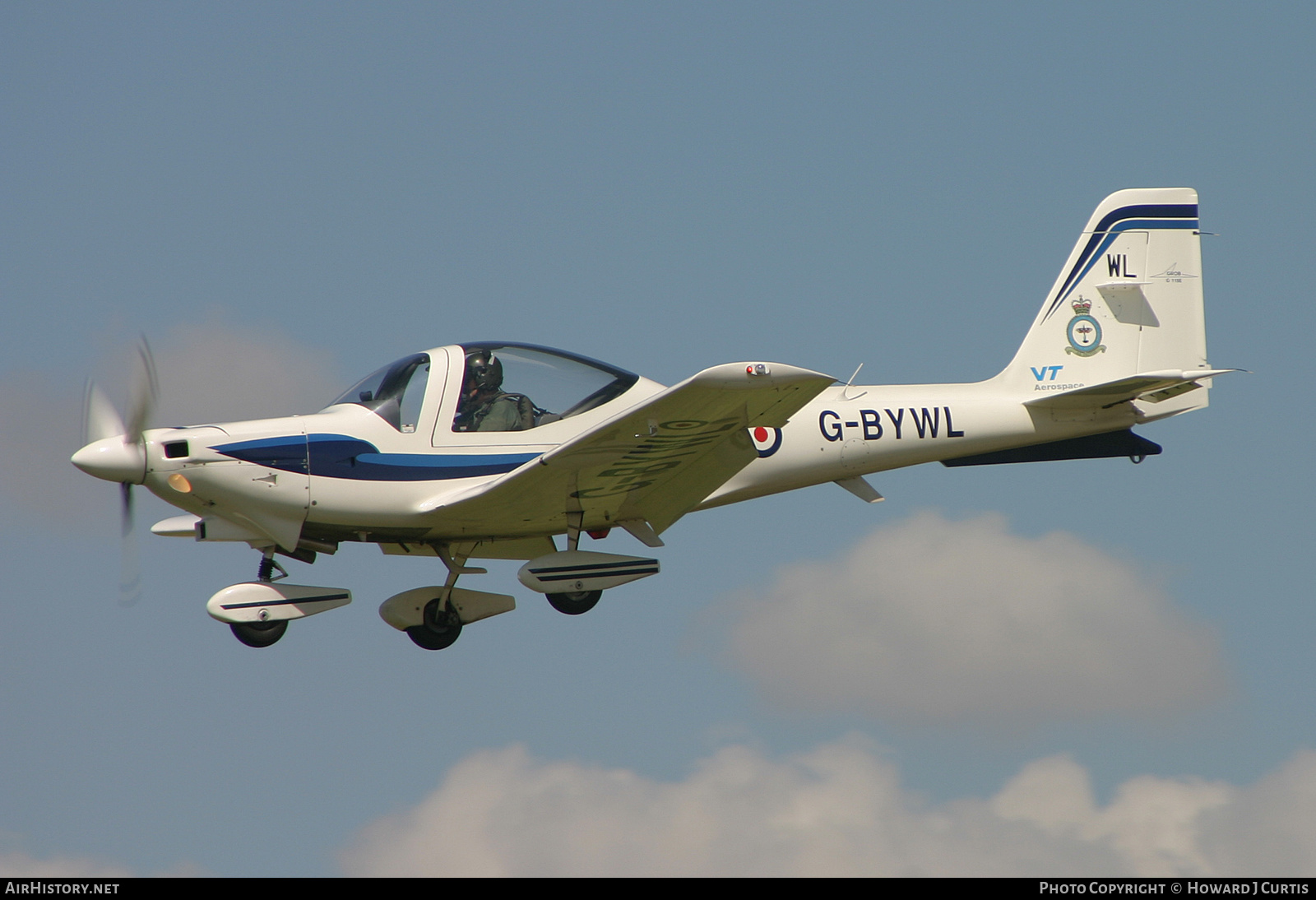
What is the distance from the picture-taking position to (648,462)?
442 inches

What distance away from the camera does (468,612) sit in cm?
1247

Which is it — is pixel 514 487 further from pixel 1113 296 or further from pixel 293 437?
pixel 1113 296

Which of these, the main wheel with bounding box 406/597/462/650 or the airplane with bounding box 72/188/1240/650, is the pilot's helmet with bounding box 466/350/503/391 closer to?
the airplane with bounding box 72/188/1240/650

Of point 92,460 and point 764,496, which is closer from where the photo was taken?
point 92,460

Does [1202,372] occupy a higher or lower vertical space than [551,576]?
higher

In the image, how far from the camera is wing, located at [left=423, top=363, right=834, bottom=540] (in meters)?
9.77

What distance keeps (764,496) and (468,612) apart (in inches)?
113

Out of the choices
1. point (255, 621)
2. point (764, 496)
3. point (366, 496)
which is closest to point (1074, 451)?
point (764, 496)

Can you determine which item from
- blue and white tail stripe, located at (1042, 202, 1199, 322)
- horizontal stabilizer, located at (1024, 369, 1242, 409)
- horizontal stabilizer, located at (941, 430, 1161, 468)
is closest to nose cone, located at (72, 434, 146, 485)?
horizontal stabilizer, located at (941, 430, 1161, 468)

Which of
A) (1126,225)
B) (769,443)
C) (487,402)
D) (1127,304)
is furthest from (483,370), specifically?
(1126,225)

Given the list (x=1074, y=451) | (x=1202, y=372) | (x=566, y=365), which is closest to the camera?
(x=566, y=365)

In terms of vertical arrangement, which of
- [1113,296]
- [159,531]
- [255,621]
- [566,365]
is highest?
[1113,296]

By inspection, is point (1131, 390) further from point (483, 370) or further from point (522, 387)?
point (483, 370)

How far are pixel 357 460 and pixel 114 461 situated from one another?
5.87 ft
